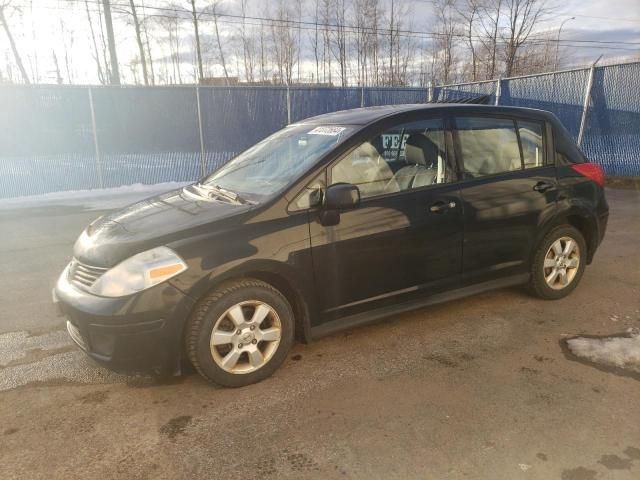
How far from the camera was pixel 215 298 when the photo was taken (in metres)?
2.81

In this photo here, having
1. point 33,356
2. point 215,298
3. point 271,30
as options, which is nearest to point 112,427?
point 215,298

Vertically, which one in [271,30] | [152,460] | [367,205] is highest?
[271,30]

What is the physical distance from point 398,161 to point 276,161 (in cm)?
93

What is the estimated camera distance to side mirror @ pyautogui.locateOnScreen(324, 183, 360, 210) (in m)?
2.97

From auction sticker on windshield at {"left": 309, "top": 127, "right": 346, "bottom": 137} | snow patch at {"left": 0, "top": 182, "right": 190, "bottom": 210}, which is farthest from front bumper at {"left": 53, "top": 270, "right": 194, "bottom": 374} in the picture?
snow patch at {"left": 0, "top": 182, "right": 190, "bottom": 210}

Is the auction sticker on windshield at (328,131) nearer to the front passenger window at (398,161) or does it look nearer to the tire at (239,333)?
the front passenger window at (398,161)

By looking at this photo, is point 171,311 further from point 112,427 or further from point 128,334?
point 112,427

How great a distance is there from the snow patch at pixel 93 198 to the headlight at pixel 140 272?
267 inches

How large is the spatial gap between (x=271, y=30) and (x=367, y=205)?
127 feet

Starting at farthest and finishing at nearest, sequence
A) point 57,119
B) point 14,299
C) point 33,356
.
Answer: point 57,119 < point 14,299 < point 33,356

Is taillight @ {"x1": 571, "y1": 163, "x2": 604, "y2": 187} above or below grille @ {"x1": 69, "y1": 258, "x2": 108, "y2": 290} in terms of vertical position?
above

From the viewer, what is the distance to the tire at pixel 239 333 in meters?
2.80

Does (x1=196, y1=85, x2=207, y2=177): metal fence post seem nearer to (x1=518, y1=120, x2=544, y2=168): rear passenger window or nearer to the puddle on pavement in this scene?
the puddle on pavement

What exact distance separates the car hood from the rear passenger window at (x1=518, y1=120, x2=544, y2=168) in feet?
8.03
